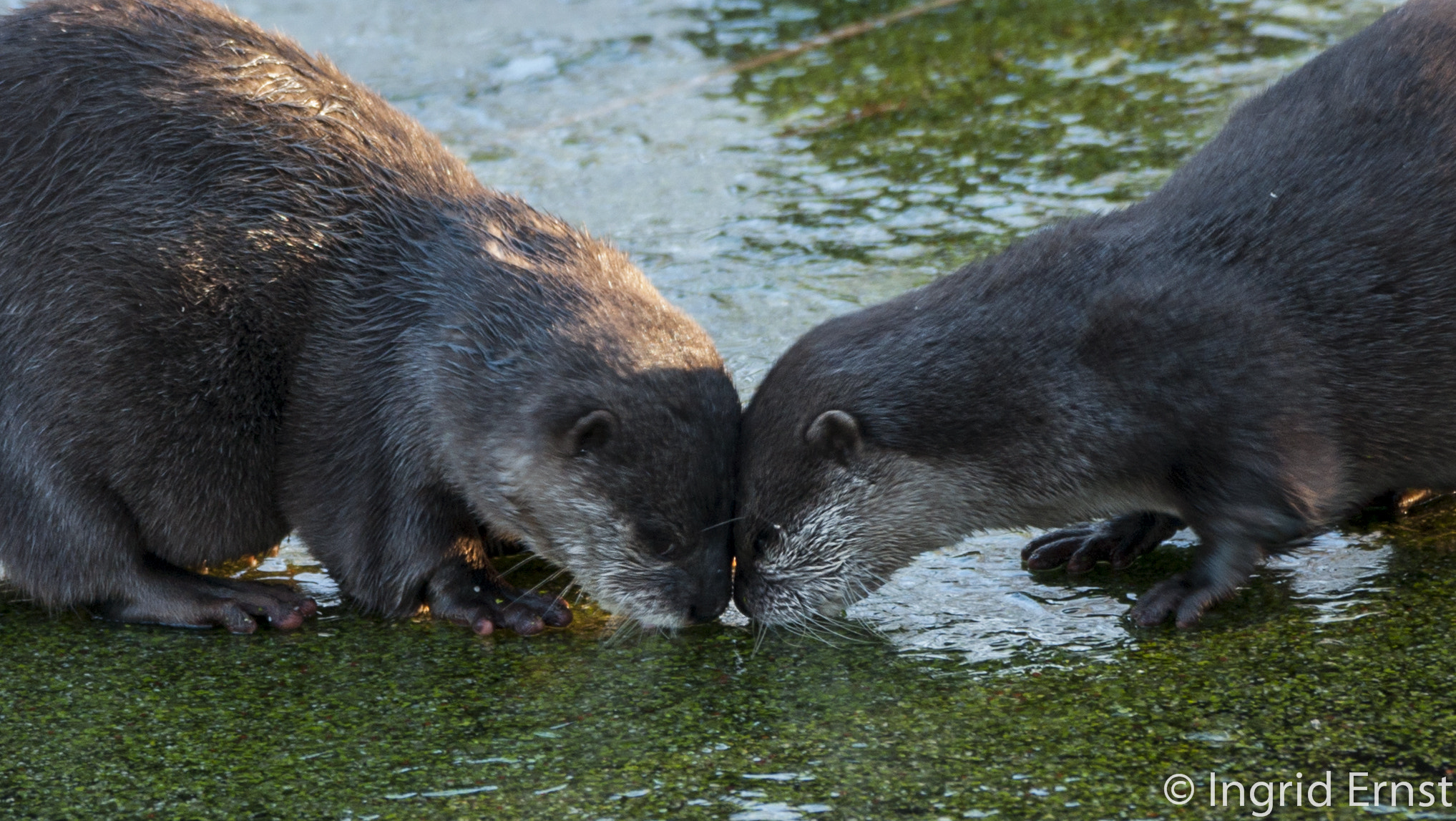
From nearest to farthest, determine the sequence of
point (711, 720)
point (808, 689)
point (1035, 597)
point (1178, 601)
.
A: point (711, 720) → point (808, 689) → point (1178, 601) → point (1035, 597)

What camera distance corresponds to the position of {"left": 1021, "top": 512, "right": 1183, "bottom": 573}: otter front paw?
3.48m

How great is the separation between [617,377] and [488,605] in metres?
0.59

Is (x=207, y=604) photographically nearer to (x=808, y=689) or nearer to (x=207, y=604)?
(x=207, y=604)

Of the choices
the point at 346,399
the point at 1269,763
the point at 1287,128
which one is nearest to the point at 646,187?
the point at 346,399

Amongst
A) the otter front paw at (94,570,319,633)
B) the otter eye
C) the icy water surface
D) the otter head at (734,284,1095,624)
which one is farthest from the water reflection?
the otter front paw at (94,570,319,633)

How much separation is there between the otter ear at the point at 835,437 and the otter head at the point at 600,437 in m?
0.19

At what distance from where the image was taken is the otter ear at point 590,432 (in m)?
3.27

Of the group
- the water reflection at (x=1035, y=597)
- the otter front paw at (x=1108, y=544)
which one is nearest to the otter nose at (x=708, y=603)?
the water reflection at (x=1035, y=597)

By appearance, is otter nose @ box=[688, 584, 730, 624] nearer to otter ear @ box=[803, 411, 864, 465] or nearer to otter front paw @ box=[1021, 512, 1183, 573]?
otter ear @ box=[803, 411, 864, 465]

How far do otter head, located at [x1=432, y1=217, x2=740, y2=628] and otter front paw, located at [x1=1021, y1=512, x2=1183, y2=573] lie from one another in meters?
0.70

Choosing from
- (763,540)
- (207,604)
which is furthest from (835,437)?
(207,604)

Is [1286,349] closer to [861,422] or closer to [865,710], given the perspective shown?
[861,422]

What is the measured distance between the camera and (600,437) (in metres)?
3.32

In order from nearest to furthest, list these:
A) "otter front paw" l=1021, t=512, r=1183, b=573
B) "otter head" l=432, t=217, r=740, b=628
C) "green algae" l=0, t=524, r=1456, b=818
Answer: "green algae" l=0, t=524, r=1456, b=818 → "otter head" l=432, t=217, r=740, b=628 → "otter front paw" l=1021, t=512, r=1183, b=573
